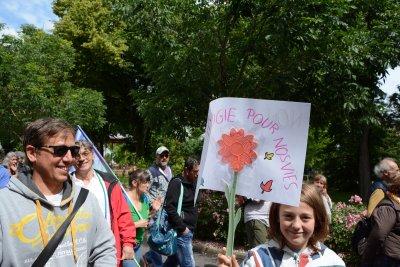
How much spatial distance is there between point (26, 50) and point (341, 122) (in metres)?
9.70

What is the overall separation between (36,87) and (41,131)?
40.8 feet

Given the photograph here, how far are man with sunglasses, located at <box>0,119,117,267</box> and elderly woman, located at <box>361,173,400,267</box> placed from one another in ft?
7.56

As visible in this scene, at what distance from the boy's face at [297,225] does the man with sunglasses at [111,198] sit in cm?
164

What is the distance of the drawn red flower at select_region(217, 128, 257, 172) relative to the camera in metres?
2.74

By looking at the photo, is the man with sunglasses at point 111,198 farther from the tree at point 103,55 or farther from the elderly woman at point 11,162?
the tree at point 103,55

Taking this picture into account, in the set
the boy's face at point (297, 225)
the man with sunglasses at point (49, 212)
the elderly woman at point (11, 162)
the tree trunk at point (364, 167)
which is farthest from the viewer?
the tree trunk at point (364, 167)

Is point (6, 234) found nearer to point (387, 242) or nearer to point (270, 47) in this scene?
point (387, 242)

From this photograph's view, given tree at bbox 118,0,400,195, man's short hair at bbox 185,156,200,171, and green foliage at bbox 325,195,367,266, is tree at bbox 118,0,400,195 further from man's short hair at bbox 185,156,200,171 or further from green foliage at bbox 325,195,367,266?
man's short hair at bbox 185,156,200,171

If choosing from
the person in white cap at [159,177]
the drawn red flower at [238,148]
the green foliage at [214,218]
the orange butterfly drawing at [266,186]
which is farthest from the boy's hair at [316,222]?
the green foliage at [214,218]

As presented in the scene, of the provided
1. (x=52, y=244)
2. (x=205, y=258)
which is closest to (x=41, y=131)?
(x=52, y=244)

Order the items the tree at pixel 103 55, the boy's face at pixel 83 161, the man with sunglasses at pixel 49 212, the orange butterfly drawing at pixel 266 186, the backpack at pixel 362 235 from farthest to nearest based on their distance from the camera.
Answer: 1. the tree at pixel 103 55
2. the backpack at pixel 362 235
3. the boy's face at pixel 83 161
4. the orange butterfly drawing at pixel 266 186
5. the man with sunglasses at pixel 49 212

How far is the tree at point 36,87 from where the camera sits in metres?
14.4

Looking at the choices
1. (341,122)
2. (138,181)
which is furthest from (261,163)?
(341,122)

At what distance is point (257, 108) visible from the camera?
2.69 m
